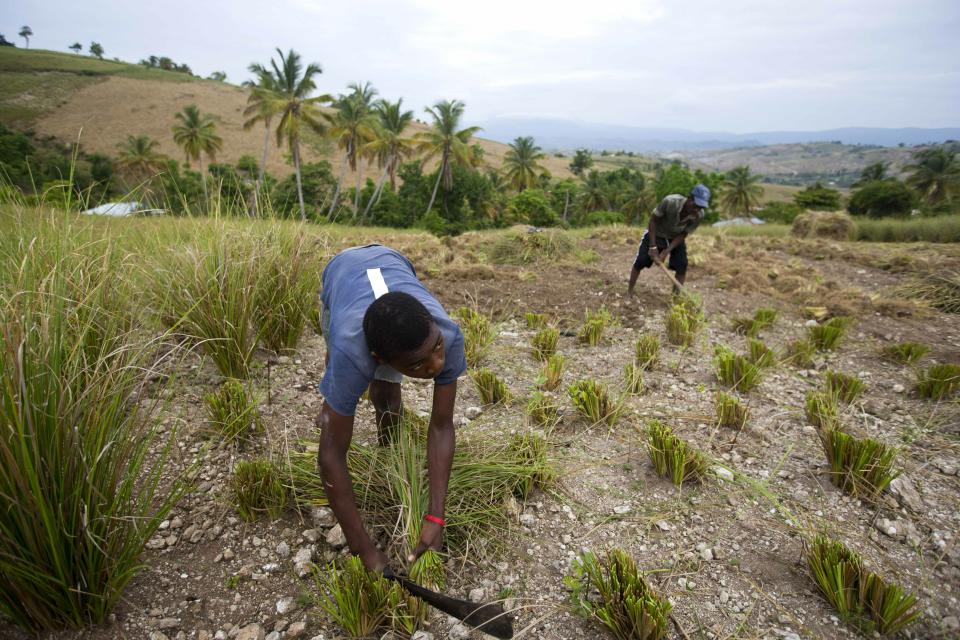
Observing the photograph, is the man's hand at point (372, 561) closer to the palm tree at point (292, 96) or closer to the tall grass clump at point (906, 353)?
the tall grass clump at point (906, 353)

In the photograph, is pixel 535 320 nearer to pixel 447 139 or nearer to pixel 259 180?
pixel 259 180

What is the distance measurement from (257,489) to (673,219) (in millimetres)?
4769

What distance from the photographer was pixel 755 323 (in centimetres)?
461

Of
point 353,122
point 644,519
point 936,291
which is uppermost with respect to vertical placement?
point 353,122

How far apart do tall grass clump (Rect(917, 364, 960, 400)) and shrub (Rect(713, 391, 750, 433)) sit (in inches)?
61.2

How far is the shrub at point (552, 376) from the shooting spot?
3.31 m

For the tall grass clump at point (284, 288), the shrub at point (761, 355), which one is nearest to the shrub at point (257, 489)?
the tall grass clump at point (284, 288)

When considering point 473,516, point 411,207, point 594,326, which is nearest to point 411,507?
point 473,516

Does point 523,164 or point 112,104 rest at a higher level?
point 112,104

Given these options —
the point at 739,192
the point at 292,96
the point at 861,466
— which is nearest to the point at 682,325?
the point at 861,466

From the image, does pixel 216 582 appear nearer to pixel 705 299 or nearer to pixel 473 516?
pixel 473 516

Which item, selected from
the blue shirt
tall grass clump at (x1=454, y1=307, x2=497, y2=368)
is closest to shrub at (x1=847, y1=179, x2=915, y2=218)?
tall grass clump at (x1=454, y1=307, x2=497, y2=368)

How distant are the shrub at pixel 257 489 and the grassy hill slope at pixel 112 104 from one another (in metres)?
42.3

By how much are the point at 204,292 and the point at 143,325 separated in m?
0.41
